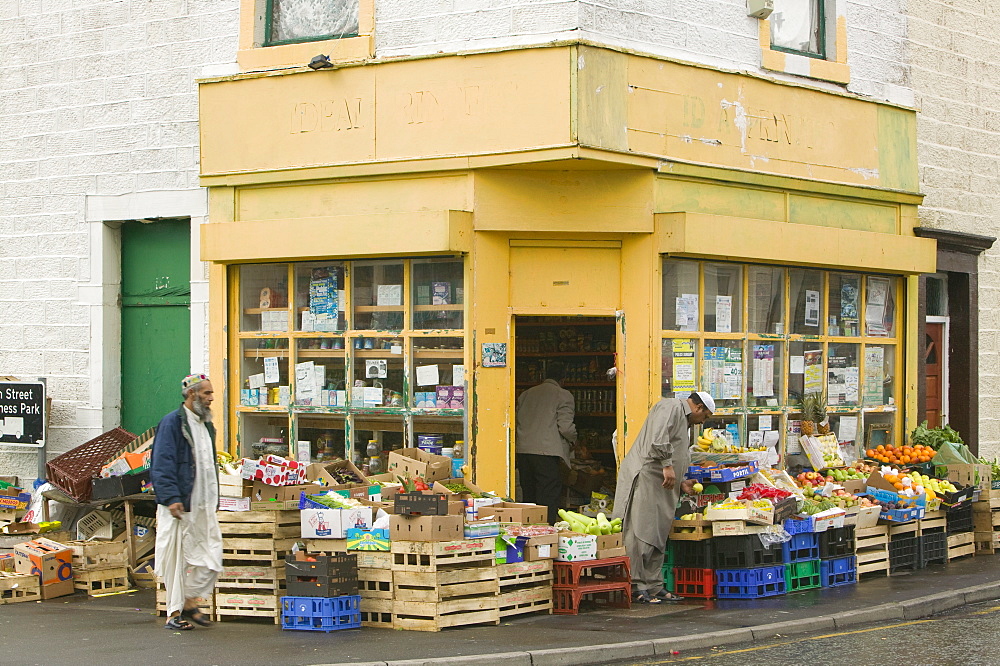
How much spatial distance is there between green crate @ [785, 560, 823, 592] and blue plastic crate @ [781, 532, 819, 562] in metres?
0.05

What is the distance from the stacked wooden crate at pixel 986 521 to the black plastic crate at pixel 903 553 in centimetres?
152

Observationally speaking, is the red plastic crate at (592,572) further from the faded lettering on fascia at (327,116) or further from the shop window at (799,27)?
the shop window at (799,27)

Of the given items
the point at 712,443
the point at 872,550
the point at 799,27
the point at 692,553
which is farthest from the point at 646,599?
the point at 799,27

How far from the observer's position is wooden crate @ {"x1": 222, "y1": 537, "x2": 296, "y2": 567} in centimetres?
1023

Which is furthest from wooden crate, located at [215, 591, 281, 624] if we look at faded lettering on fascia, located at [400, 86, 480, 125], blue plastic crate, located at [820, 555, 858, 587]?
blue plastic crate, located at [820, 555, 858, 587]

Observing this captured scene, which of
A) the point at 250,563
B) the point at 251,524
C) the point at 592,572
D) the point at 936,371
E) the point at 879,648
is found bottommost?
the point at 879,648

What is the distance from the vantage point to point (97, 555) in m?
11.7

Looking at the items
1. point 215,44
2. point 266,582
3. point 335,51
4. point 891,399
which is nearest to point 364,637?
point 266,582

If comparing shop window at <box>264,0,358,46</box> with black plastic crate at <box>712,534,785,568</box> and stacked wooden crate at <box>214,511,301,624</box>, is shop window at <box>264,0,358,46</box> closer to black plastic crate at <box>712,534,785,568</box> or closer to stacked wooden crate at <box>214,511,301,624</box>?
stacked wooden crate at <box>214,511,301,624</box>

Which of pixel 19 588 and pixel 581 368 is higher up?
pixel 581 368

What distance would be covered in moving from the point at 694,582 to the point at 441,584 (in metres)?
2.55

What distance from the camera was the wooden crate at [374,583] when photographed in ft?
32.5

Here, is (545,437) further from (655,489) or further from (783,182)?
(783,182)

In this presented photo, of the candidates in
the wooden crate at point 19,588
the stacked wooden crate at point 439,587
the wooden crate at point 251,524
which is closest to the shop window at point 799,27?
the stacked wooden crate at point 439,587
